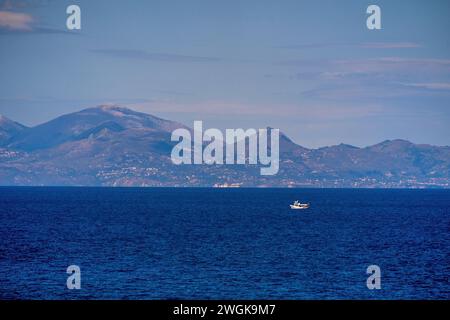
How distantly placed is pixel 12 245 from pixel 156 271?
3720 centimetres

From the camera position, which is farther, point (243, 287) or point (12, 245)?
point (12, 245)

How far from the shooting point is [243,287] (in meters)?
72.9

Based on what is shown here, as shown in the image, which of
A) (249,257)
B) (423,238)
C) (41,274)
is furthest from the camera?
(423,238)

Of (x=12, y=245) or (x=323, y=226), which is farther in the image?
(x=323, y=226)

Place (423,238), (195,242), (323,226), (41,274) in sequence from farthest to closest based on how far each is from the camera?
(323,226), (423,238), (195,242), (41,274)

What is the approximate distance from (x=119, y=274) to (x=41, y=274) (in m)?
7.79

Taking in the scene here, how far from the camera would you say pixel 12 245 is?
112125mm

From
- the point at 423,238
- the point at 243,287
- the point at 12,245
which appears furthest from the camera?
the point at 423,238
